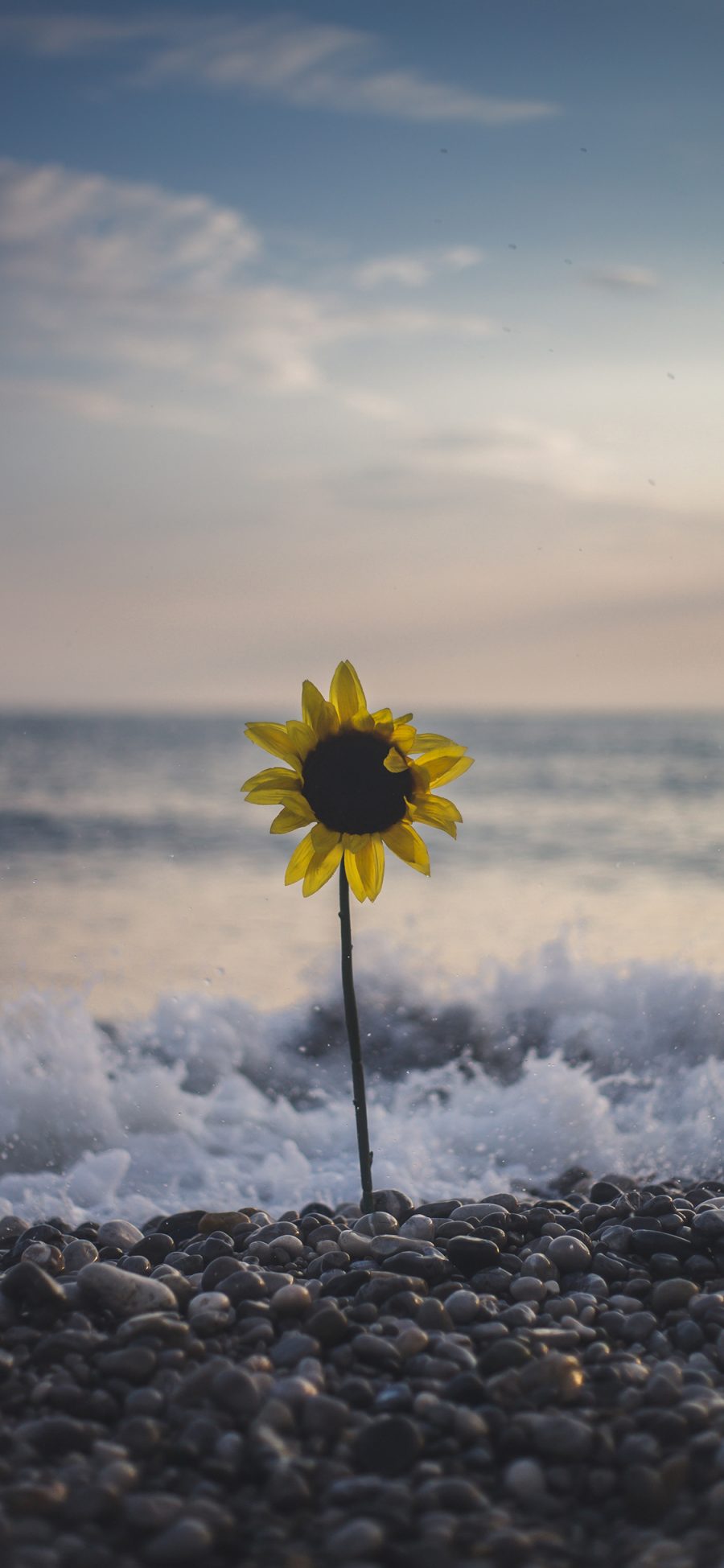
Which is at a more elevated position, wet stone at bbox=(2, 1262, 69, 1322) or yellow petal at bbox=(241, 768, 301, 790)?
yellow petal at bbox=(241, 768, 301, 790)

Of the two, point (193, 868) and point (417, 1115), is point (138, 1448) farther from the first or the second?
point (193, 868)

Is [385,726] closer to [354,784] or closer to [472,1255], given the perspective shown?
[354,784]

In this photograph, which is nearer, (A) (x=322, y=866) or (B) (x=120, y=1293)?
(B) (x=120, y=1293)

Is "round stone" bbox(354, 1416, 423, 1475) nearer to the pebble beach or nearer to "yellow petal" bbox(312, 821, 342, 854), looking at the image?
the pebble beach

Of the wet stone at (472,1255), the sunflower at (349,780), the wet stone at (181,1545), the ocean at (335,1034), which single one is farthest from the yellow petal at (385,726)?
the ocean at (335,1034)

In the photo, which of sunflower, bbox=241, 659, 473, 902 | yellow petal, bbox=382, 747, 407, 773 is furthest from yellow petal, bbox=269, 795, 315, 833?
yellow petal, bbox=382, 747, 407, 773

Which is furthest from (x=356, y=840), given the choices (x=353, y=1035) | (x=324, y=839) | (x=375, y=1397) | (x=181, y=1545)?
(x=181, y=1545)

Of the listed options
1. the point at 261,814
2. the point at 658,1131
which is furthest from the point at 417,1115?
the point at 261,814
